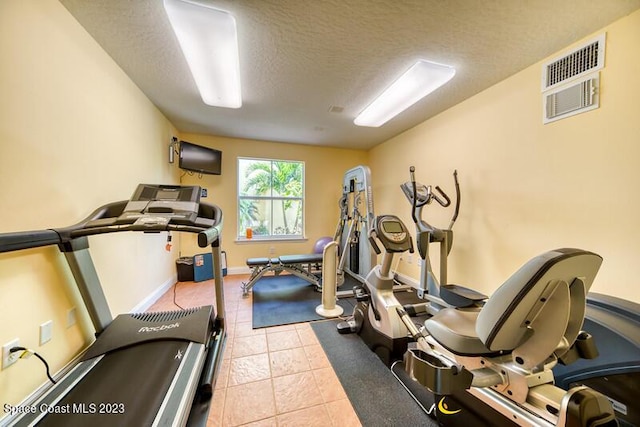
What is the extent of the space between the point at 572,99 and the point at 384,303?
2190 millimetres

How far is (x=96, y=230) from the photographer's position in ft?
4.89

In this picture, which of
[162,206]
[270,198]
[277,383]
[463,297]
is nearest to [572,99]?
[463,297]

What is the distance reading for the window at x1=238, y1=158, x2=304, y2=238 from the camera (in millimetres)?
4449

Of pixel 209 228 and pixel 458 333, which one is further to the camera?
pixel 209 228

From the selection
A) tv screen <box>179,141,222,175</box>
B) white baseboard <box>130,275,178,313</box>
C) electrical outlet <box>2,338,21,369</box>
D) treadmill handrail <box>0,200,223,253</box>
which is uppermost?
tv screen <box>179,141,222,175</box>

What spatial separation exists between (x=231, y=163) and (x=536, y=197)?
4.22 m

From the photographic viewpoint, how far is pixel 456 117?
9.58ft

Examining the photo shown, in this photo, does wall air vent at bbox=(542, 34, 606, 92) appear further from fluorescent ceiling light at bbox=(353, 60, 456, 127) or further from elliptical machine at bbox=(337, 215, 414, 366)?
elliptical machine at bbox=(337, 215, 414, 366)

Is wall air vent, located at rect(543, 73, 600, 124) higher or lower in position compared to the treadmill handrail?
higher

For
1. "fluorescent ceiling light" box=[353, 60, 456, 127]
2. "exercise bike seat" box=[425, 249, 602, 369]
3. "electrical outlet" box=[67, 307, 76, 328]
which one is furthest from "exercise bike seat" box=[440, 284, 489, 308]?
"electrical outlet" box=[67, 307, 76, 328]

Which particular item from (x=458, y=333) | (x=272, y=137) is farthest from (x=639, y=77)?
(x=272, y=137)

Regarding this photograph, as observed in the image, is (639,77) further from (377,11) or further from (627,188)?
(377,11)

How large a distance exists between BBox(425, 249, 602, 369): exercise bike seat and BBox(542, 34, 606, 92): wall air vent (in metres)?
1.82

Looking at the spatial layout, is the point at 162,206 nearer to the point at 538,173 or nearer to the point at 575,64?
the point at 538,173
